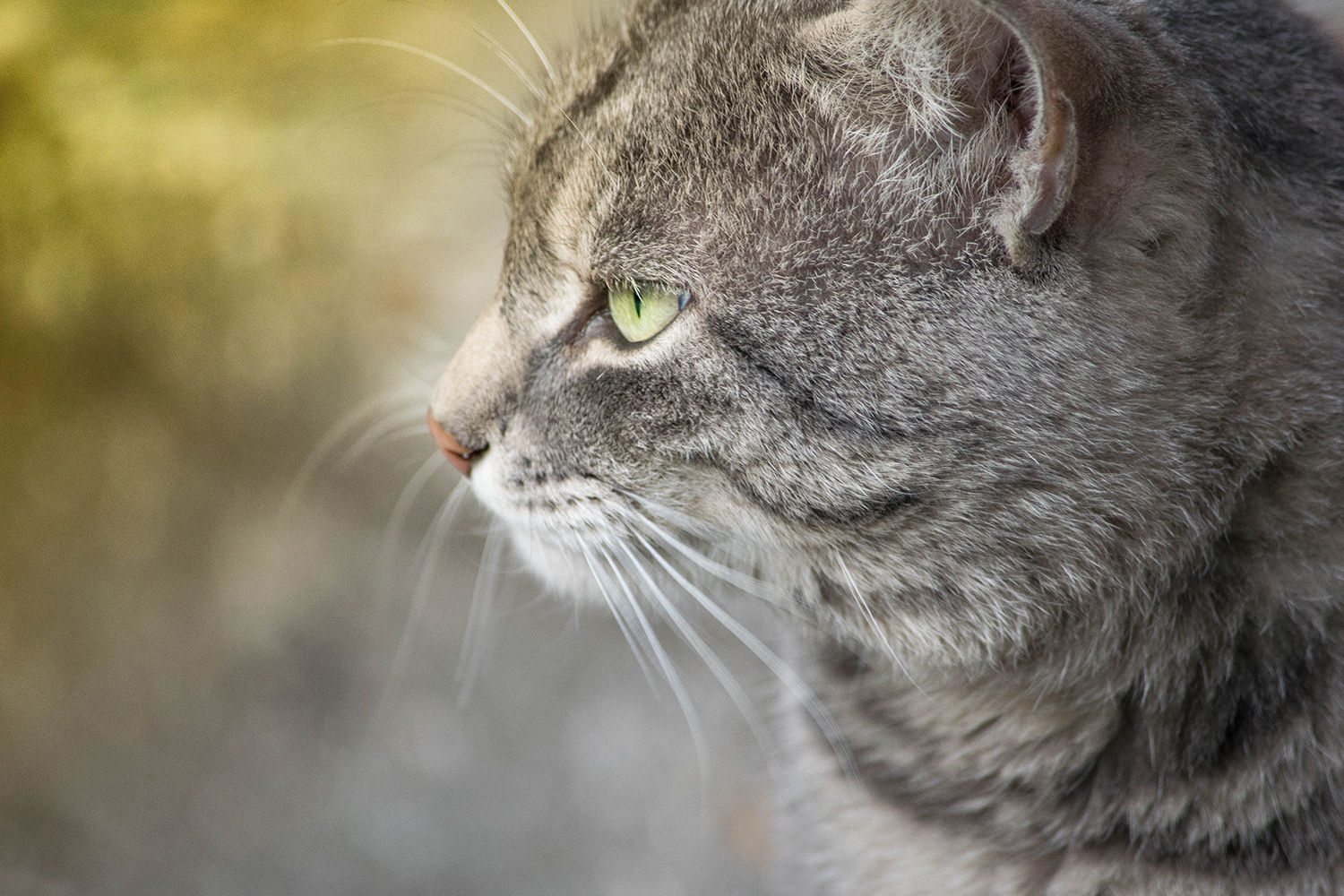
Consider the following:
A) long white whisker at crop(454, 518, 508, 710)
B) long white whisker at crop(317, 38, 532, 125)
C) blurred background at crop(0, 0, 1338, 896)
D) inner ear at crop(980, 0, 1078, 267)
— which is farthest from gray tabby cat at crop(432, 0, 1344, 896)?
long white whisker at crop(454, 518, 508, 710)

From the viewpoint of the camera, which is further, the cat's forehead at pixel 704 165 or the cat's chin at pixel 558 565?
the cat's chin at pixel 558 565

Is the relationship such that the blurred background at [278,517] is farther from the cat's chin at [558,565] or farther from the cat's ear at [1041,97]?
the cat's ear at [1041,97]

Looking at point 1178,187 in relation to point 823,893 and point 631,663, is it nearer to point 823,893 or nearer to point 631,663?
point 823,893

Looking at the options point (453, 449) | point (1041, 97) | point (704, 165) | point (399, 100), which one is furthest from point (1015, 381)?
point (399, 100)

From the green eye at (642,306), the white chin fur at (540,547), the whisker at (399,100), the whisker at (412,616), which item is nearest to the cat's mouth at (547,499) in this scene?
the white chin fur at (540,547)

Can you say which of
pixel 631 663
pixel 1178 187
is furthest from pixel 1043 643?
pixel 631 663

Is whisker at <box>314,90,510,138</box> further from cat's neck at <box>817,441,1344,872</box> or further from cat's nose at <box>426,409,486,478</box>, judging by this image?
cat's neck at <box>817,441,1344,872</box>

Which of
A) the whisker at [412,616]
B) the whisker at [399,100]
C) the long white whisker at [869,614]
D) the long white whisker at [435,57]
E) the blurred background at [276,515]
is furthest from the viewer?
the whisker at [412,616]
